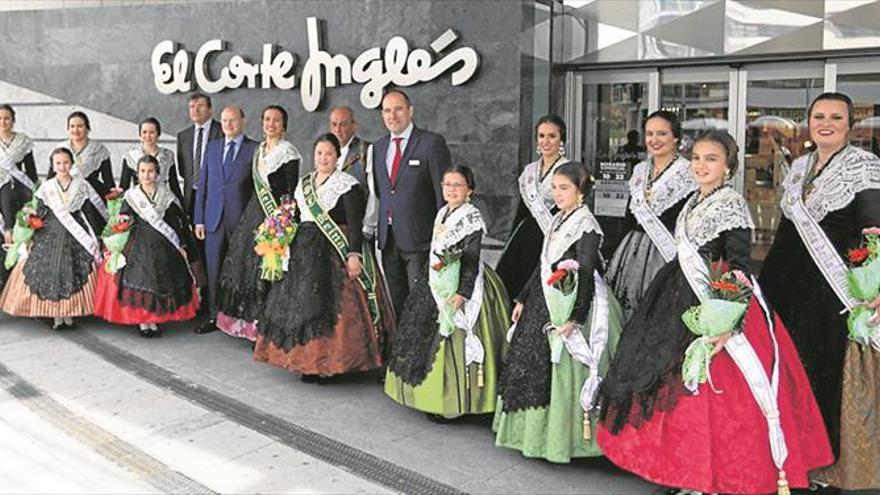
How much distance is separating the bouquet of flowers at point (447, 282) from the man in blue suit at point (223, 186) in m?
2.36

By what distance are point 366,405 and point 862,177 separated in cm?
283

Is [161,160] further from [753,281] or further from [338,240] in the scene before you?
[753,281]

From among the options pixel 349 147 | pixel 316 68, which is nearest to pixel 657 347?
pixel 349 147

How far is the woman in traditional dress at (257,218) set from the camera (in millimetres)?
5867

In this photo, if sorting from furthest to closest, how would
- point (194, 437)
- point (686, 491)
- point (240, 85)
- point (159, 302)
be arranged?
1. point (240, 85)
2. point (159, 302)
3. point (194, 437)
4. point (686, 491)

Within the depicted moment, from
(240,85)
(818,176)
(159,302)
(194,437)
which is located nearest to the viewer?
(818,176)

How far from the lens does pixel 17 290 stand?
21.2 feet

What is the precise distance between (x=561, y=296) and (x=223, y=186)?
3.25 metres

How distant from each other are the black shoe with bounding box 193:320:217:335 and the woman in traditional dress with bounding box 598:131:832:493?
12.6ft

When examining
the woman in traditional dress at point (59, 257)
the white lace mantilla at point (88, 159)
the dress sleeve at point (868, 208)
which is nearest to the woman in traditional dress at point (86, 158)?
the white lace mantilla at point (88, 159)

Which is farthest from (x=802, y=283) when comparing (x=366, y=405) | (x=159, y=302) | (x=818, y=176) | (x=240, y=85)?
(x=240, y=85)

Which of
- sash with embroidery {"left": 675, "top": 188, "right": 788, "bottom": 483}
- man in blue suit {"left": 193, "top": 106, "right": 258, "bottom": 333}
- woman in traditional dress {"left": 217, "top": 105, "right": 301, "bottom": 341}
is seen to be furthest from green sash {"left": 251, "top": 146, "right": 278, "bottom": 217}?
sash with embroidery {"left": 675, "top": 188, "right": 788, "bottom": 483}

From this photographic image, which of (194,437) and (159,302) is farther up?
(159,302)

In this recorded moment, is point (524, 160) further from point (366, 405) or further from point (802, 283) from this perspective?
point (802, 283)
